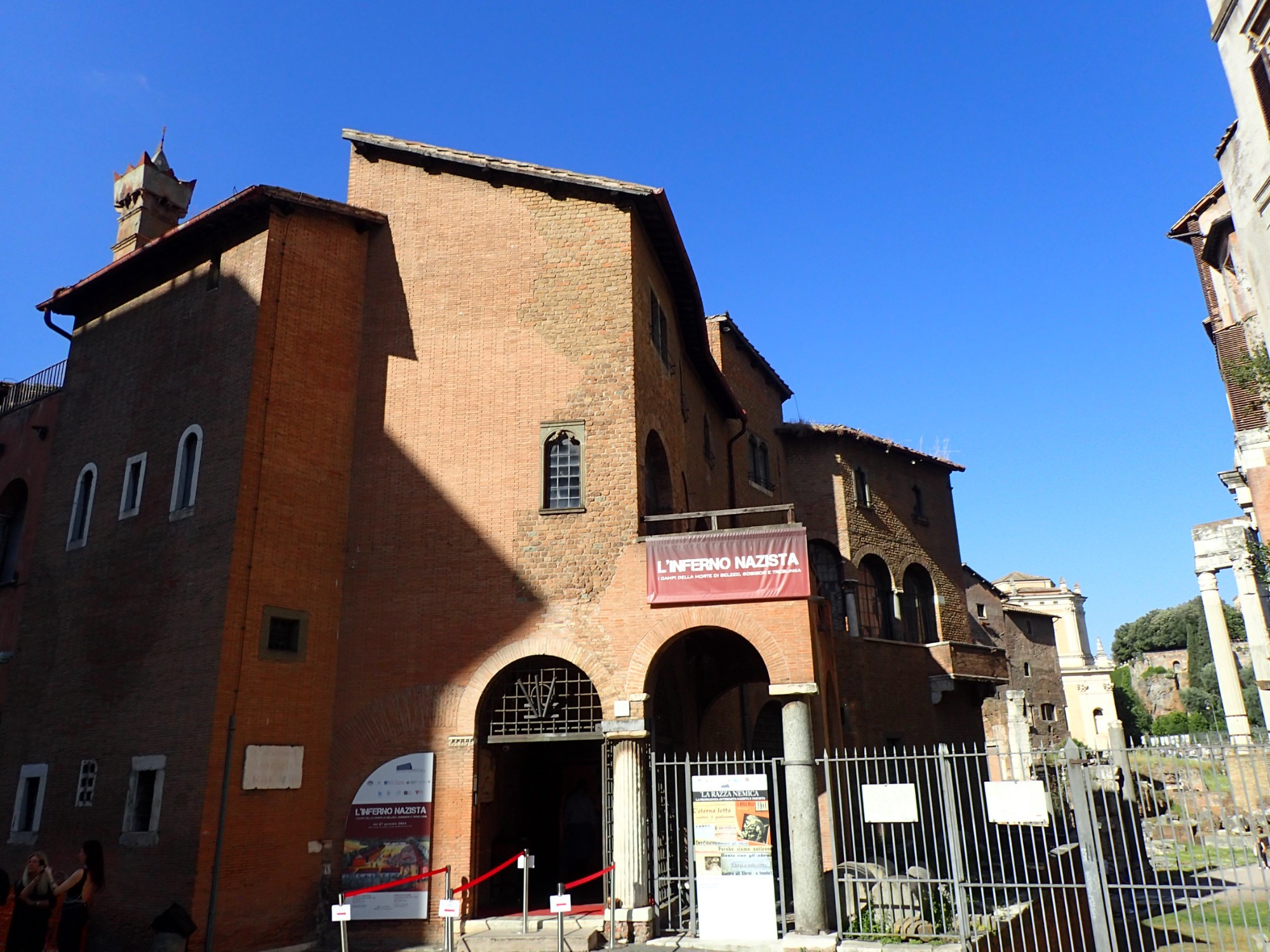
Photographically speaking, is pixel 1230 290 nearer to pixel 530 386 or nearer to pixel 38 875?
pixel 530 386

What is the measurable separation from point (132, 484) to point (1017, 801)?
15.3 metres

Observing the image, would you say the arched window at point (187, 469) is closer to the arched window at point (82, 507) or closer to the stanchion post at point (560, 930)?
the arched window at point (82, 507)

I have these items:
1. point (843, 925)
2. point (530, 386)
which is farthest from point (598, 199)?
point (843, 925)

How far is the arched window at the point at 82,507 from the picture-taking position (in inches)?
687

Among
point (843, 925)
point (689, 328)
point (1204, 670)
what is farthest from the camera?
point (1204, 670)

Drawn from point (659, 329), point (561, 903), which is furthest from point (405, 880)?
point (659, 329)

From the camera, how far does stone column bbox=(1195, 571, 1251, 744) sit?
35.4m

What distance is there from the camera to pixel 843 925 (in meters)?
13.5

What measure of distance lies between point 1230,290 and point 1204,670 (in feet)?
200

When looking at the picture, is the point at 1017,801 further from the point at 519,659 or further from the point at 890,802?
the point at 519,659

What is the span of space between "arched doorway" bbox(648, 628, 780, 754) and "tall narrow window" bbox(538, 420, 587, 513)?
3322mm

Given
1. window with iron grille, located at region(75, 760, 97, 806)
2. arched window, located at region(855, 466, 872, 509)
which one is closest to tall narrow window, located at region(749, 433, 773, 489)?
arched window, located at region(855, 466, 872, 509)

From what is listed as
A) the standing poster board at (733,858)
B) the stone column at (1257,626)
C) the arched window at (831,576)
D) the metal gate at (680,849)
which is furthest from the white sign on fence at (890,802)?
the stone column at (1257,626)

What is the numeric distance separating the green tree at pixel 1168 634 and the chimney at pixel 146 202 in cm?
8212
